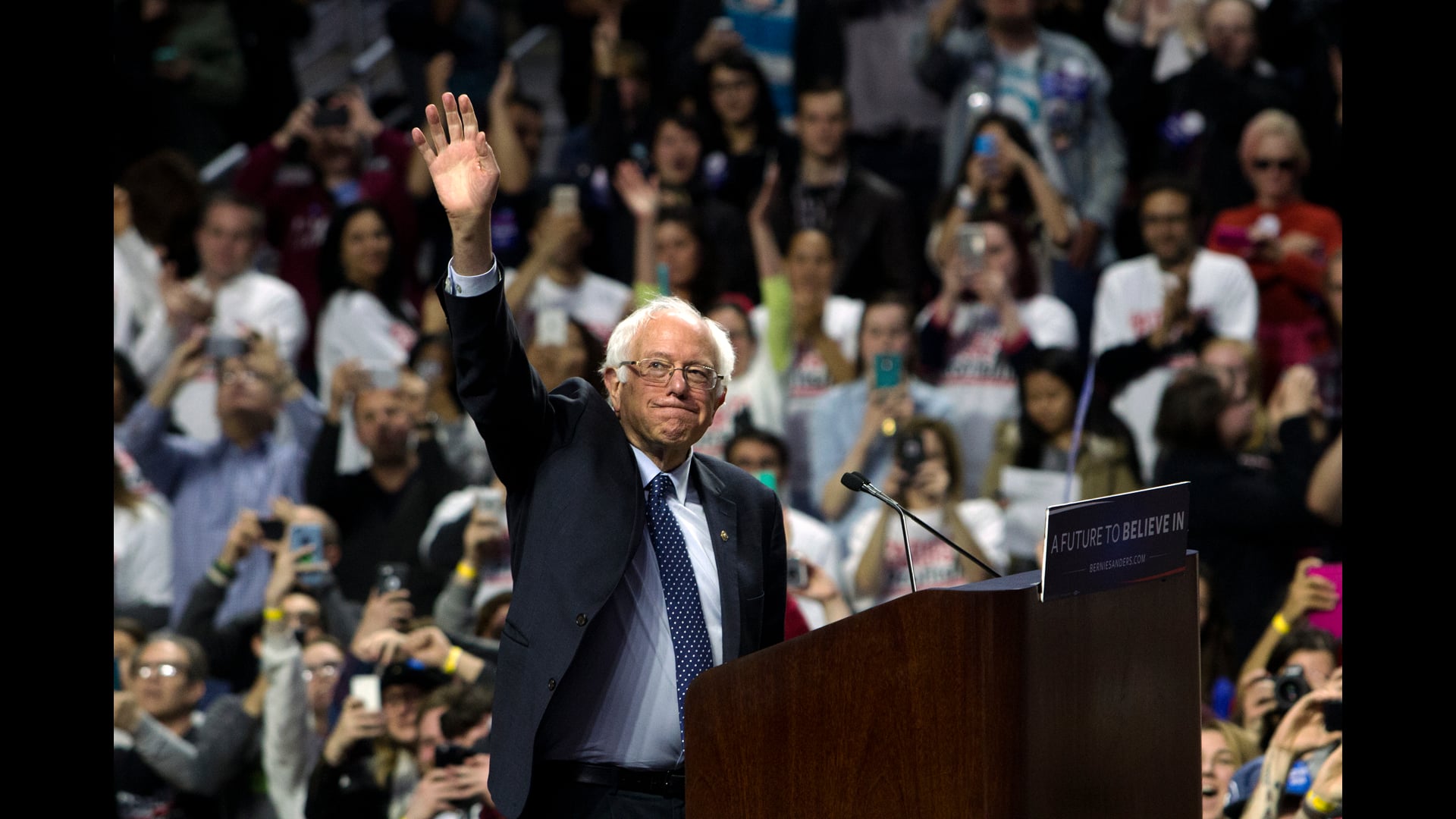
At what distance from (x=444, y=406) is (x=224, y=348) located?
78cm

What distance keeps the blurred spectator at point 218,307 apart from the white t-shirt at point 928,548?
217cm

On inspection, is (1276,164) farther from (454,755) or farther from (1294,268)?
(454,755)

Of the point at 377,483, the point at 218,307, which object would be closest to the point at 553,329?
the point at 377,483

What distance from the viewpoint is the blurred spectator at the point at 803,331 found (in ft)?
19.7

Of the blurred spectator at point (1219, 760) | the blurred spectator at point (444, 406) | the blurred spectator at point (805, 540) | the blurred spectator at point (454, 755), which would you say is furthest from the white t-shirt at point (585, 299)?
the blurred spectator at point (1219, 760)

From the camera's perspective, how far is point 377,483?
19.5 feet

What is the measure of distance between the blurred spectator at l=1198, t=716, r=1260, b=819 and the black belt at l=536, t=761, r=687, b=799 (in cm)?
208

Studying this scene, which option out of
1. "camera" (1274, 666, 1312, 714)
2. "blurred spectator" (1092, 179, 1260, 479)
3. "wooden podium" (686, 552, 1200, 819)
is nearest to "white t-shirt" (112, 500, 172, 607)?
"blurred spectator" (1092, 179, 1260, 479)

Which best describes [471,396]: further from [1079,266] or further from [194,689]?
[1079,266]

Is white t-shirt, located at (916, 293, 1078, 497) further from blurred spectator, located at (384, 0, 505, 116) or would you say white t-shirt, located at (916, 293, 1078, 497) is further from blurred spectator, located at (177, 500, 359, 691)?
blurred spectator, located at (384, 0, 505, 116)

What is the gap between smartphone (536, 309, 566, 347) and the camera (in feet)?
19.4

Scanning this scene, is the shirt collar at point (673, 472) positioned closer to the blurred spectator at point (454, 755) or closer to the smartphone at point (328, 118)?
the blurred spectator at point (454, 755)
